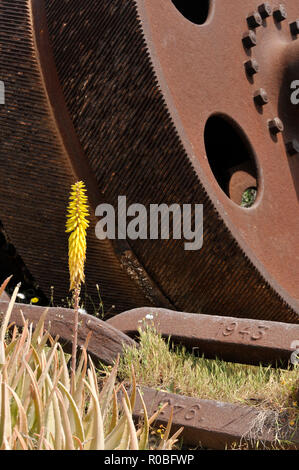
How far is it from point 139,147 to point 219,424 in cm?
137

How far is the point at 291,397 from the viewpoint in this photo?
2.23 m

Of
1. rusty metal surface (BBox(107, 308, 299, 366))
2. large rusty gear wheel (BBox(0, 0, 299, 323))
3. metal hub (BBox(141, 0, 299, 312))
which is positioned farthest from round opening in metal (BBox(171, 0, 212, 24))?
rusty metal surface (BBox(107, 308, 299, 366))

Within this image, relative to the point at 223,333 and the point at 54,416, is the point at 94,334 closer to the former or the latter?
the point at 223,333

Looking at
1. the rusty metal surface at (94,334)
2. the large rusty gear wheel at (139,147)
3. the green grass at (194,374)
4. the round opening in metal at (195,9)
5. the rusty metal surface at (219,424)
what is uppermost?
the round opening in metal at (195,9)

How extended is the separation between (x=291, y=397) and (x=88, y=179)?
1497 mm

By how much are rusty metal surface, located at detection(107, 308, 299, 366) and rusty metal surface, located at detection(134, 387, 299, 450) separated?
0.23 metres

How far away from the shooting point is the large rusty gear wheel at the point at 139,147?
10.4ft

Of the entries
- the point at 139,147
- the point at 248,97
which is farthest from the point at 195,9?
the point at 139,147

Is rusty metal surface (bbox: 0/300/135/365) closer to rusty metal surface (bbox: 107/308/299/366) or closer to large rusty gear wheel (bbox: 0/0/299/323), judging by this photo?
rusty metal surface (bbox: 107/308/299/366)

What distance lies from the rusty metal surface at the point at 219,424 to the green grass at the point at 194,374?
10 cm

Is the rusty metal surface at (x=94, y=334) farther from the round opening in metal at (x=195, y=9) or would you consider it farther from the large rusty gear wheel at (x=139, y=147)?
the round opening in metal at (x=195, y=9)

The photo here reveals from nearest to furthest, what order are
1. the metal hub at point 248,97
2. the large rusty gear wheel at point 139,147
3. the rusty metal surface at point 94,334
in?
the rusty metal surface at point 94,334, the large rusty gear wheel at point 139,147, the metal hub at point 248,97

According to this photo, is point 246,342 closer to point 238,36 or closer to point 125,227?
point 125,227

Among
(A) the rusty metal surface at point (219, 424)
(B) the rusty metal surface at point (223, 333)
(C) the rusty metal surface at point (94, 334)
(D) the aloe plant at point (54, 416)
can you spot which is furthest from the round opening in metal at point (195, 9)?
(D) the aloe plant at point (54, 416)
